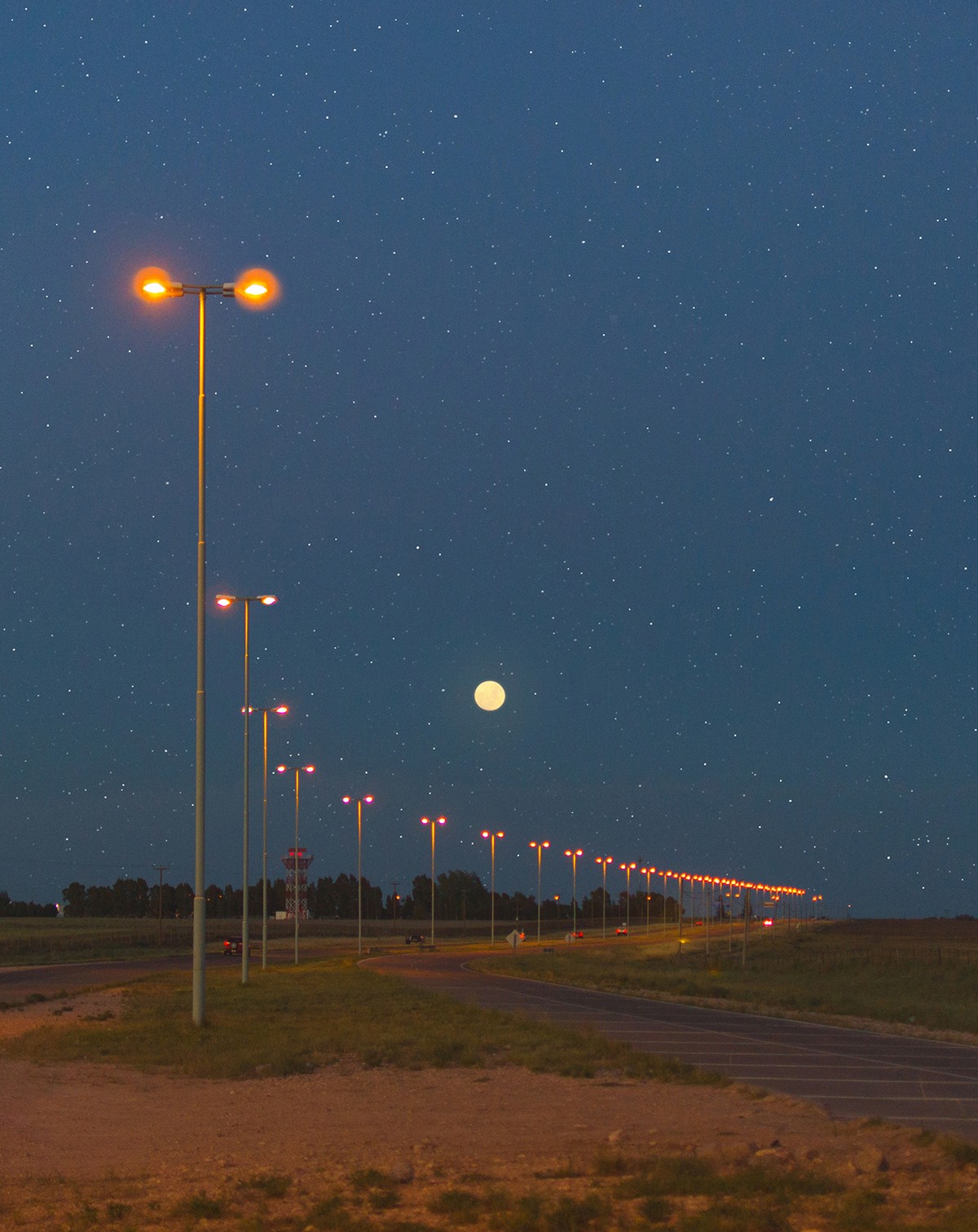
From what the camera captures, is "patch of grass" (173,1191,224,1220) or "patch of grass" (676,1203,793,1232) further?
"patch of grass" (173,1191,224,1220)

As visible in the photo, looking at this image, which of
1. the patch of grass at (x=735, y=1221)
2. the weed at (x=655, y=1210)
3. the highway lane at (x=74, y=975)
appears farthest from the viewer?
the highway lane at (x=74, y=975)

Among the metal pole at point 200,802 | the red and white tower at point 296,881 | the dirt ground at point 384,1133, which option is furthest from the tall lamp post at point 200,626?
the red and white tower at point 296,881

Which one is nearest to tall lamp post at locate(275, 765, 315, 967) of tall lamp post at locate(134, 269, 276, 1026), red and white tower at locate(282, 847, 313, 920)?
red and white tower at locate(282, 847, 313, 920)

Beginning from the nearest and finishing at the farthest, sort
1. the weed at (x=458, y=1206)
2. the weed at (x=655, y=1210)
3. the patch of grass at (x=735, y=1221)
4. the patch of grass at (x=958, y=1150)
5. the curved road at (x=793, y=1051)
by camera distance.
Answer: the patch of grass at (x=735, y=1221) < the weed at (x=655, y=1210) < the weed at (x=458, y=1206) < the patch of grass at (x=958, y=1150) < the curved road at (x=793, y=1051)

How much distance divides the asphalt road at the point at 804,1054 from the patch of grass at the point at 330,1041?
1267mm

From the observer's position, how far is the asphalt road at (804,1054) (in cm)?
1576

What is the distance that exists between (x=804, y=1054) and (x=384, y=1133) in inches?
417

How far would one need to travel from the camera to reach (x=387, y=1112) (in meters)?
15.2

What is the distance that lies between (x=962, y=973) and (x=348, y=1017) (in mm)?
44949

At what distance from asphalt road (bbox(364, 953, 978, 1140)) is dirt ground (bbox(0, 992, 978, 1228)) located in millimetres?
1371

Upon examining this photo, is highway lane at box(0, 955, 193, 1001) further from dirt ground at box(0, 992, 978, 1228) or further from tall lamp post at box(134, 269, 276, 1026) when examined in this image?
dirt ground at box(0, 992, 978, 1228)

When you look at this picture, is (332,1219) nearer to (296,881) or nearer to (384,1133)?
(384,1133)

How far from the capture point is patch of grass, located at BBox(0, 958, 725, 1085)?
19.8m

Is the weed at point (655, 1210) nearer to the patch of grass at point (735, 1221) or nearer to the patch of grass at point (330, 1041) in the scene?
the patch of grass at point (735, 1221)
